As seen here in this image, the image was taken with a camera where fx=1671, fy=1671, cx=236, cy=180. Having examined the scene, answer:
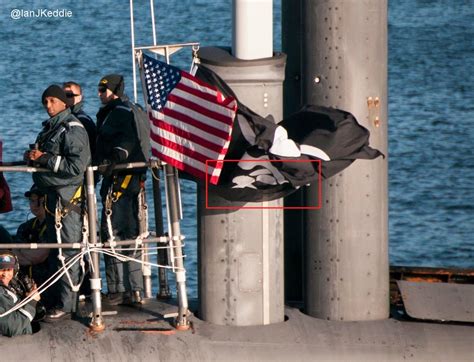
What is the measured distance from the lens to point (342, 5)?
1602 centimetres

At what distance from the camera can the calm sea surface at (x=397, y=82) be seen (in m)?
39.8

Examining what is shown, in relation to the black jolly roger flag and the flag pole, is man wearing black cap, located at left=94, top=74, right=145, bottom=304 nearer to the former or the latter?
the flag pole

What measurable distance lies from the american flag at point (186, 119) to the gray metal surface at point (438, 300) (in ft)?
8.23

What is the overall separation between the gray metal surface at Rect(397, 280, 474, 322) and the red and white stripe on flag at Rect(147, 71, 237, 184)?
2.51m

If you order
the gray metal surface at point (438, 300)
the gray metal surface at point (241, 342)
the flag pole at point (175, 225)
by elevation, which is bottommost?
the gray metal surface at point (241, 342)

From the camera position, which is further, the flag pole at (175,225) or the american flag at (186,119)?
the flag pole at (175,225)

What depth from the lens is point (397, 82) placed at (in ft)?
209

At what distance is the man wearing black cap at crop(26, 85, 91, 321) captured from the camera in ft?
51.7

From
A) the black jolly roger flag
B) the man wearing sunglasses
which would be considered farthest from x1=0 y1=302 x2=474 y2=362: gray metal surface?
the man wearing sunglasses

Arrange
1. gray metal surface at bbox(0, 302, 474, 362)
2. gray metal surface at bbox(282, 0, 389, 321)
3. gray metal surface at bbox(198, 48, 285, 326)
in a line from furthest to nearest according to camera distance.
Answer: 1. gray metal surface at bbox(282, 0, 389, 321)
2. gray metal surface at bbox(198, 48, 285, 326)
3. gray metal surface at bbox(0, 302, 474, 362)

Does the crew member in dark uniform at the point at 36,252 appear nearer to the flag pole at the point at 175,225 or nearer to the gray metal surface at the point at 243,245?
the flag pole at the point at 175,225

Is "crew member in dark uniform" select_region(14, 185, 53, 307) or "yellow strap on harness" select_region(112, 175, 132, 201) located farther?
"crew member in dark uniform" select_region(14, 185, 53, 307)

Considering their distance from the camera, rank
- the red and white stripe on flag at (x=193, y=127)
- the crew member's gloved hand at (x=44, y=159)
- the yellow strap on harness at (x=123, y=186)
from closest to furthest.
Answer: the red and white stripe on flag at (x=193, y=127), the crew member's gloved hand at (x=44, y=159), the yellow strap on harness at (x=123, y=186)

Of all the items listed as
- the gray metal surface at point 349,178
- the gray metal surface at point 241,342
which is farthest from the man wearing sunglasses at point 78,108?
the gray metal surface at point 349,178
